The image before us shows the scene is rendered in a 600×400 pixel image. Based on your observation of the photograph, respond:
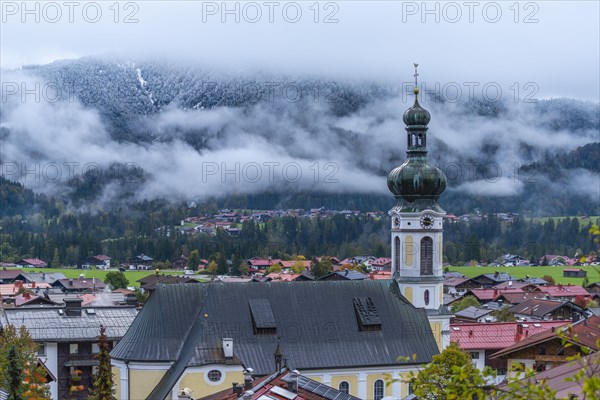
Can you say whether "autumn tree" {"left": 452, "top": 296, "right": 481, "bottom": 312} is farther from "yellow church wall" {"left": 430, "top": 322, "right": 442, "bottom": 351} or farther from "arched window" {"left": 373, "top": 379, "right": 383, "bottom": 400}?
"arched window" {"left": 373, "top": 379, "right": 383, "bottom": 400}

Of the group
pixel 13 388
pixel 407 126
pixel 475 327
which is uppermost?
pixel 407 126

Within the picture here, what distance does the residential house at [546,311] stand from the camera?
327 feet

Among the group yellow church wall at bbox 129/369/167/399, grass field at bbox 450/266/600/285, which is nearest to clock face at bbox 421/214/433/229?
yellow church wall at bbox 129/369/167/399

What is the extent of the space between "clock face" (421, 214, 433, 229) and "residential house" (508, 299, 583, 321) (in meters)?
41.8

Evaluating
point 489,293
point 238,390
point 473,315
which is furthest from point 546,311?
point 238,390

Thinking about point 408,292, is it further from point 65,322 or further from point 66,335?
point 65,322

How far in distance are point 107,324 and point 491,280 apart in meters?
86.6

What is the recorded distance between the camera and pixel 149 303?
54.0m

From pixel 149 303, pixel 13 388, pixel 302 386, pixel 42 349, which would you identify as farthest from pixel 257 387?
pixel 42 349

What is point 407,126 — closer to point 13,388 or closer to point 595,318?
point 595,318

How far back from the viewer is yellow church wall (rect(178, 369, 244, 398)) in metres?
50.4

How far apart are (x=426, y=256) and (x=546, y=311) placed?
44.7 meters

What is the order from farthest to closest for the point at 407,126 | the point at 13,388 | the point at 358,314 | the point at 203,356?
the point at 407,126, the point at 358,314, the point at 203,356, the point at 13,388

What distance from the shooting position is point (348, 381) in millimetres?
54688
